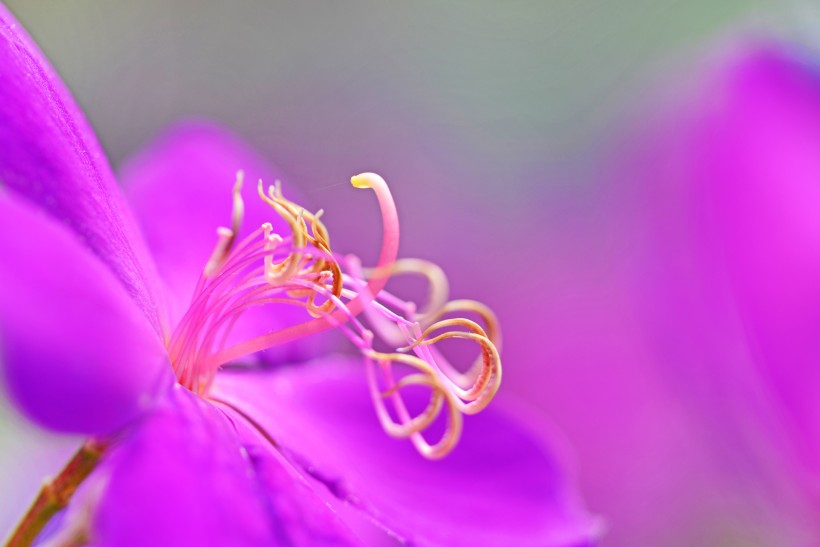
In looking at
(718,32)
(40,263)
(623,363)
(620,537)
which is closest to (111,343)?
(40,263)

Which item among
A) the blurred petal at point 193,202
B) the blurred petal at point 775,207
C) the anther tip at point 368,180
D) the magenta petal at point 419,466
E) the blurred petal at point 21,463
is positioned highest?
the blurred petal at point 775,207

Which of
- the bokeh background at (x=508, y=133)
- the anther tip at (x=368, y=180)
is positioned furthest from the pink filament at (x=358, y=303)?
the bokeh background at (x=508, y=133)

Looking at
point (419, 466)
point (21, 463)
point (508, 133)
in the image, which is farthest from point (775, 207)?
point (508, 133)

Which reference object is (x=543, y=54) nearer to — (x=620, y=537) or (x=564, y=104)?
(x=564, y=104)

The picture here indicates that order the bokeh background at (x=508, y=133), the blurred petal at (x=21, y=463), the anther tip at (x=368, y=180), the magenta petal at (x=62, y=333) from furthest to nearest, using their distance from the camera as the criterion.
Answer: the bokeh background at (x=508, y=133) → the blurred petal at (x=21, y=463) → the anther tip at (x=368, y=180) → the magenta petal at (x=62, y=333)

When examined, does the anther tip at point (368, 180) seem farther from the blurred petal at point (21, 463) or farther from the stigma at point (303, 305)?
the blurred petal at point (21, 463)

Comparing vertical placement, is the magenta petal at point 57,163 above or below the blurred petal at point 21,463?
above

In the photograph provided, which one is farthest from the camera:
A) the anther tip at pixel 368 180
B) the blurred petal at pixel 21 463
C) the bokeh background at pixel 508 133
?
the bokeh background at pixel 508 133
